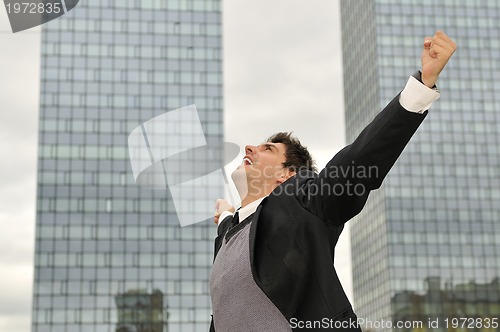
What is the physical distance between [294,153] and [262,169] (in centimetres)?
26

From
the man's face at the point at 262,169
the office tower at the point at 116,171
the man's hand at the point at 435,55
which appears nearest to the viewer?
the man's hand at the point at 435,55

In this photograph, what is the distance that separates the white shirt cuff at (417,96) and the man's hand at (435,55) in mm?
35

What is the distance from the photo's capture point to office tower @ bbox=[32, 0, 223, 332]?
85.8 metres

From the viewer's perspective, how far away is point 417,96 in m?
3.36

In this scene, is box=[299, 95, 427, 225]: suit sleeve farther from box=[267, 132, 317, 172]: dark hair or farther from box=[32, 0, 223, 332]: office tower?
box=[32, 0, 223, 332]: office tower

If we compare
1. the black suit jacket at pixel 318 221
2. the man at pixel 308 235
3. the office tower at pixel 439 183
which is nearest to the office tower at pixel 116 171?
the office tower at pixel 439 183

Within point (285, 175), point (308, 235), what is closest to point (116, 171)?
point (285, 175)

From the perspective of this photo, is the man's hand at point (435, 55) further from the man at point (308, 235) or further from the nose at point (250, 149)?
the nose at point (250, 149)

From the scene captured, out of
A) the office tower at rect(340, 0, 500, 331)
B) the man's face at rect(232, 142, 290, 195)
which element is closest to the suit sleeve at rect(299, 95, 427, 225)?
the man's face at rect(232, 142, 290, 195)

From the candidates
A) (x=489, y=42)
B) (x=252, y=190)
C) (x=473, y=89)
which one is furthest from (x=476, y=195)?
(x=252, y=190)

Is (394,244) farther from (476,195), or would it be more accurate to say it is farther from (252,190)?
(252,190)

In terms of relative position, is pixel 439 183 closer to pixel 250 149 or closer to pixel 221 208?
pixel 221 208

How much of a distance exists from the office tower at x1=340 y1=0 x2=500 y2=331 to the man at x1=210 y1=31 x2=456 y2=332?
314 ft

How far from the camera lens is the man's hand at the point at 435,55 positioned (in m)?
3.29
